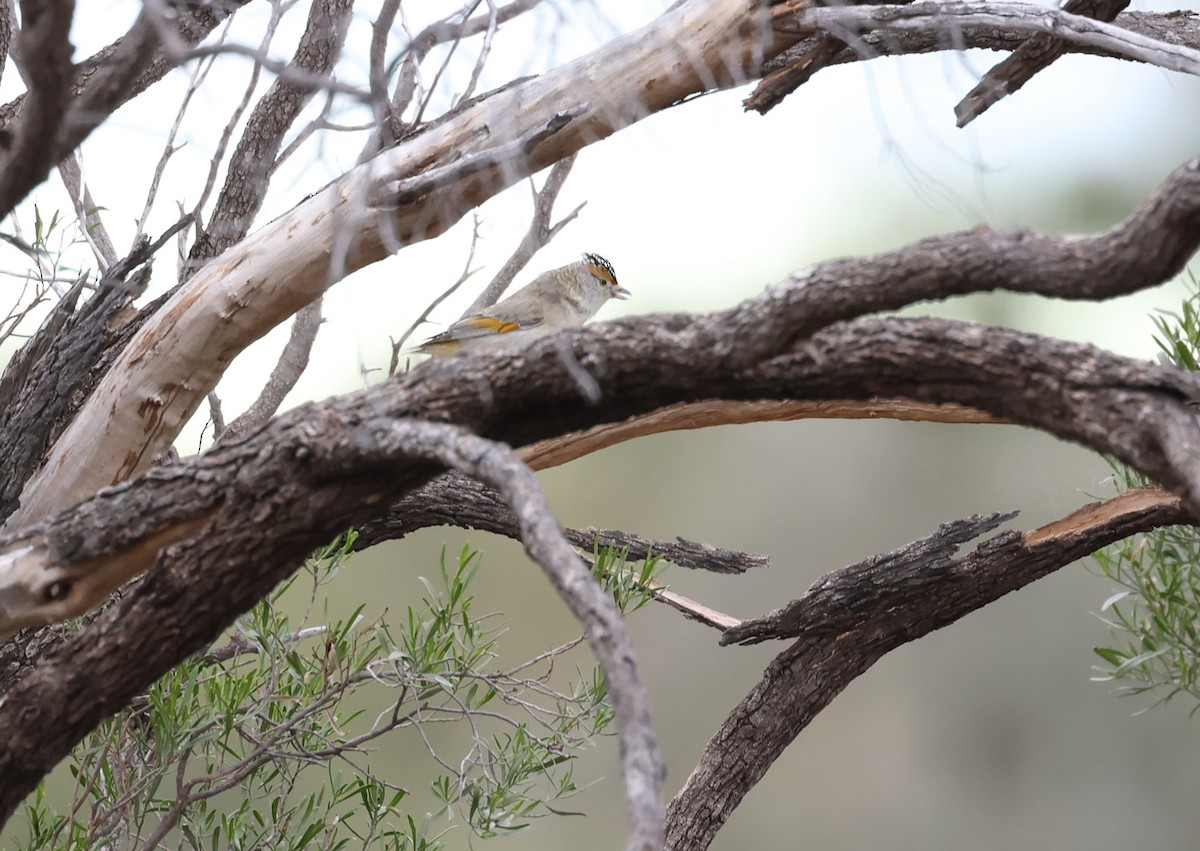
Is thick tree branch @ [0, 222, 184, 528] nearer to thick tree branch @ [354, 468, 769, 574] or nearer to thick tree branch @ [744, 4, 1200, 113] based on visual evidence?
thick tree branch @ [354, 468, 769, 574]

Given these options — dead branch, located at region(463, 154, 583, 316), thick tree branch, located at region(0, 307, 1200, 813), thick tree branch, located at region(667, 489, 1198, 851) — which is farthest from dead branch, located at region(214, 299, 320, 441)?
thick tree branch, located at region(0, 307, 1200, 813)

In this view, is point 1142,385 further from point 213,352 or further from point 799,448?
point 799,448

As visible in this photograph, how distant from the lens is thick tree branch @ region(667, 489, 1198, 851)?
1832mm

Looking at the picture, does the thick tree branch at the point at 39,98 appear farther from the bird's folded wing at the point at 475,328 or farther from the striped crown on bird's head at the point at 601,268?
the striped crown on bird's head at the point at 601,268

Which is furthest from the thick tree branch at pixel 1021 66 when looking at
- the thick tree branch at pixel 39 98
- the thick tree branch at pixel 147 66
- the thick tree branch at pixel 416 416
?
the thick tree branch at pixel 39 98

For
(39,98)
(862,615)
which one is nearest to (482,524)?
(862,615)

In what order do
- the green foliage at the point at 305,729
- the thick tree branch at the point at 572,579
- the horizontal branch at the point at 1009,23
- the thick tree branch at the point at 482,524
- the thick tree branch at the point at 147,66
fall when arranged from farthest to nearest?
the thick tree branch at the point at 482,524
the thick tree branch at the point at 147,66
the green foliage at the point at 305,729
the horizontal branch at the point at 1009,23
the thick tree branch at the point at 572,579

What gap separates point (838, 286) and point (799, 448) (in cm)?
253

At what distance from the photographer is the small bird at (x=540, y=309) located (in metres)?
2.01

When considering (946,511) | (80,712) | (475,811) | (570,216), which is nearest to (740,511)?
(946,511)

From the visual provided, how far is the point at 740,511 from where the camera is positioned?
3260 millimetres

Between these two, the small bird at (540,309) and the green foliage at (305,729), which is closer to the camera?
the green foliage at (305,729)

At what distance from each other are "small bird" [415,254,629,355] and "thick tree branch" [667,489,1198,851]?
684mm

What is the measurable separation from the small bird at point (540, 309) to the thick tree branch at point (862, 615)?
68 centimetres
